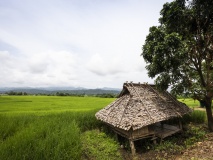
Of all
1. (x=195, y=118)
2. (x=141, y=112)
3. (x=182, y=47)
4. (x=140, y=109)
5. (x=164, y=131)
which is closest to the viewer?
(x=182, y=47)

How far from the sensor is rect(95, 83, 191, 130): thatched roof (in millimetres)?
10398

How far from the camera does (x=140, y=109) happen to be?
11172 millimetres

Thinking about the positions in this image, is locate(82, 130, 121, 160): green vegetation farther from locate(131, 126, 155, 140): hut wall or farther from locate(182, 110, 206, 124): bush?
locate(182, 110, 206, 124): bush

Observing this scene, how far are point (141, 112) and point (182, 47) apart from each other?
15.8 ft

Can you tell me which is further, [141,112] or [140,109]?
[140,109]

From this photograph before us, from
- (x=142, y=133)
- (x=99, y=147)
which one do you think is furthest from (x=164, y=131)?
→ (x=99, y=147)

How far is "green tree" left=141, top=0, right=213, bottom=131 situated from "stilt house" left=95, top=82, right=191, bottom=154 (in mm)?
1585

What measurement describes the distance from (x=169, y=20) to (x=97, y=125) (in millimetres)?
10509

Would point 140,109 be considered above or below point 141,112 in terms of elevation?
above

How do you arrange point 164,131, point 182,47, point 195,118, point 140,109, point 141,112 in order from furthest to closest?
point 195,118 < point 164,131 < point 140,109 < point 141,112 < point 182,47

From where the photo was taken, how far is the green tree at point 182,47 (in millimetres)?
9820

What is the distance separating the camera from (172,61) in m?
10.1

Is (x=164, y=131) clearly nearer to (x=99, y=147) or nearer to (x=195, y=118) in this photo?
(x=99, y=147)

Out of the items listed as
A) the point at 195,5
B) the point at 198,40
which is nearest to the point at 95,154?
the point at 198,40
